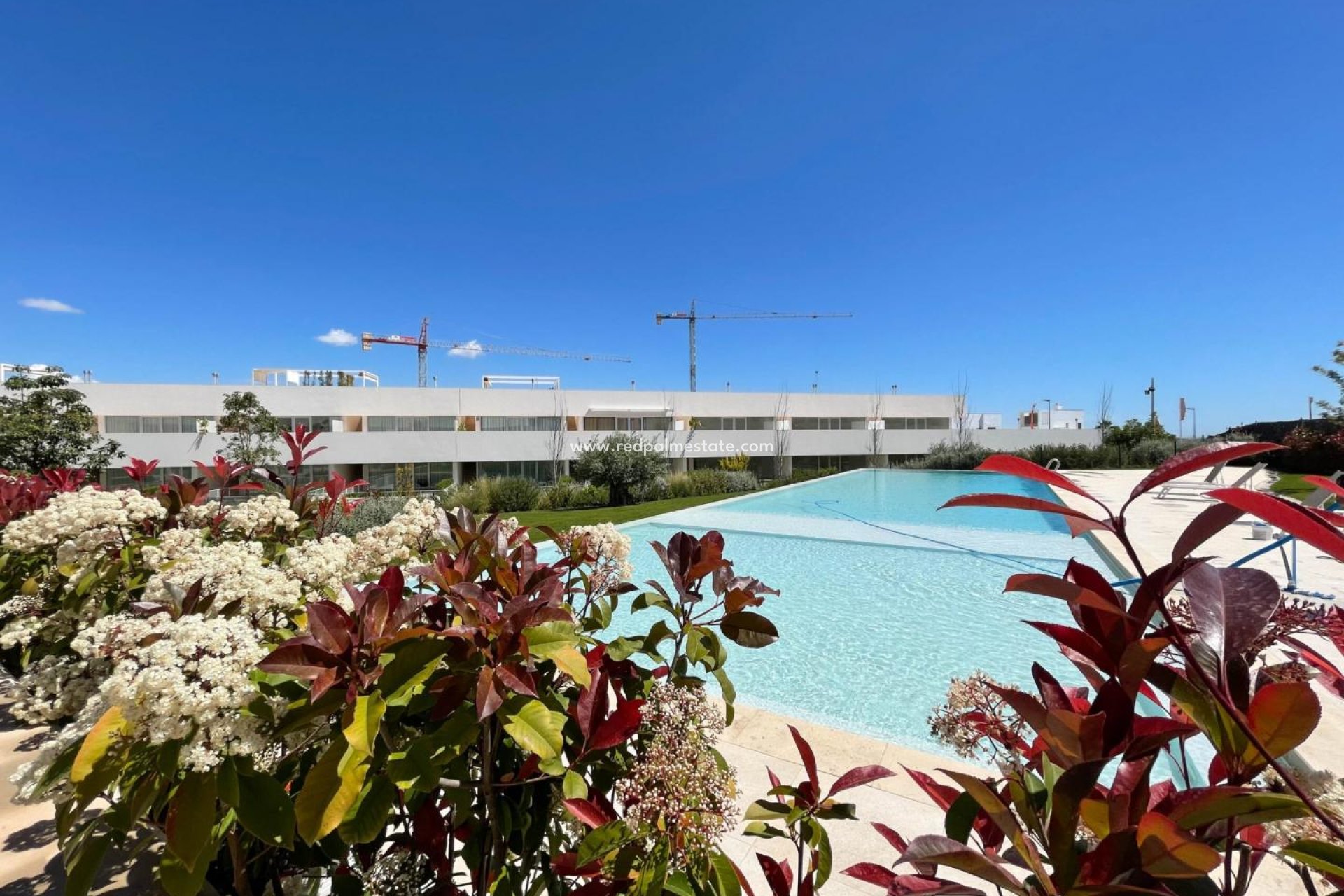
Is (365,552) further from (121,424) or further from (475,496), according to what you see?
(121,424)

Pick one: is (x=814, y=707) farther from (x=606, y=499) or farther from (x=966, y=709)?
(x=606, y=499)

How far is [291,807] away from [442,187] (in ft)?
76.1

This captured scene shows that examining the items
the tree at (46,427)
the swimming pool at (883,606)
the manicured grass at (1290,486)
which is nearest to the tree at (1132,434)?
the swimming pool at (883,606)

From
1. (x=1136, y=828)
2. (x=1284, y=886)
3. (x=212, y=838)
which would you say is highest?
(x=1136, y=828)

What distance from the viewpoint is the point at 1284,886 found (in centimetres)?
192

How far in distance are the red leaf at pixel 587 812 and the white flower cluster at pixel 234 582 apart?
0.78m

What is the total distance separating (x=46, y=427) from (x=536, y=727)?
2121 centimetres

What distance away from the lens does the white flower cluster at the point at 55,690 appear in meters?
1.27

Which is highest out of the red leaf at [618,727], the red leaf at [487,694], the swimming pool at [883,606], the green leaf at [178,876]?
the red leaf at [487,694]

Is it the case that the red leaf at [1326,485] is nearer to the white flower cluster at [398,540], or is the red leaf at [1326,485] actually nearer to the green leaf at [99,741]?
the green leaf at [99,741]

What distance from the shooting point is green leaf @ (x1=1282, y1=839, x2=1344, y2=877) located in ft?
2.00

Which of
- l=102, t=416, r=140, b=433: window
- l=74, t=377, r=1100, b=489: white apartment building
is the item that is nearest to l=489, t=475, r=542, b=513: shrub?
l=74, t=377, r=1100, b=489: white apartment building

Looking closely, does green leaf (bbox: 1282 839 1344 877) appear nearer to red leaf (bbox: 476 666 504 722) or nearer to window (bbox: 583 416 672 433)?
red leaf (bbox: 476 666 504 722)

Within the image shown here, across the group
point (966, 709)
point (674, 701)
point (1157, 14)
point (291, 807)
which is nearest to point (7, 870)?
point (291, 807)
